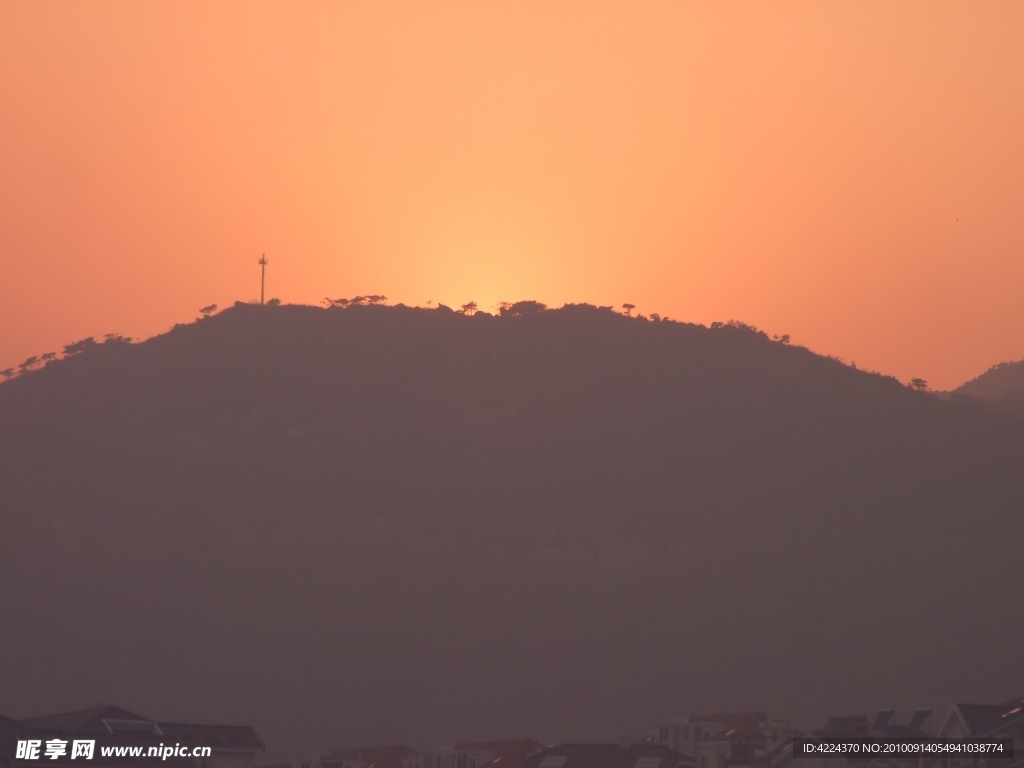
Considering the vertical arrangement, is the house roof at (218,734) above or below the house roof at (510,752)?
above

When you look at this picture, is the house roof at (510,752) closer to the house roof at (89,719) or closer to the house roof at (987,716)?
the house roof at (89,719)

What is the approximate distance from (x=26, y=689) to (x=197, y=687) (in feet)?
54.9

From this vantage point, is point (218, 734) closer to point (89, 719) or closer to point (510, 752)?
point (89, 719)

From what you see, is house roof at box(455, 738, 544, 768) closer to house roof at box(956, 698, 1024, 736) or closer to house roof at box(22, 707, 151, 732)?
house roof at box(22, 707, 151, 732)

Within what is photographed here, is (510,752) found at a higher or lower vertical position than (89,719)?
lower

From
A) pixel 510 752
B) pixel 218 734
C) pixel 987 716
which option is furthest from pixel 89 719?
pixel 987 716

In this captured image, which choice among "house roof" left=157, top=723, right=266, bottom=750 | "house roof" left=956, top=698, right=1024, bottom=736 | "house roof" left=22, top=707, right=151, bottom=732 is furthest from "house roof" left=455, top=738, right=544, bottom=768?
"house roof" left=956, top=698, right=1024, bottom=736

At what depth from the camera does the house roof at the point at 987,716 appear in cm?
5747

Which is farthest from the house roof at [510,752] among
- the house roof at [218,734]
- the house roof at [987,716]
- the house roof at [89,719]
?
the house roof at [987,716]

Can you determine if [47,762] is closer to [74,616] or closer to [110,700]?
[110,700]

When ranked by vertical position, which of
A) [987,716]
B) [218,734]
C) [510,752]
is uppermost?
[218,734]

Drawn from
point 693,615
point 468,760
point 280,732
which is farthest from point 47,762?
point 693,615

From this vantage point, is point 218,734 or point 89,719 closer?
point 89,719

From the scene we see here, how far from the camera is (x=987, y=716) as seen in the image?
58656 millimetres
